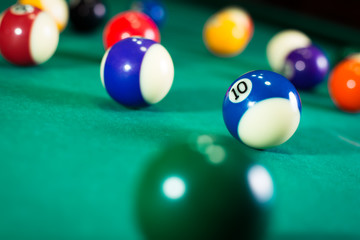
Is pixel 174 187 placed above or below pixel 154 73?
above

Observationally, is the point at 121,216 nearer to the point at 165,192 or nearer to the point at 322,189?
the point at 165,192

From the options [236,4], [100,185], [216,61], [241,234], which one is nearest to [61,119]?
[100,185]

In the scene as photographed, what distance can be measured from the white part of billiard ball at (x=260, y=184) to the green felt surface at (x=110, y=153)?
0.69 feet

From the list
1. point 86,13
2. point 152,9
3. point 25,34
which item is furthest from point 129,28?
point 152,9

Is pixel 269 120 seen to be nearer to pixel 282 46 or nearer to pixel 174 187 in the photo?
pixel 174 187

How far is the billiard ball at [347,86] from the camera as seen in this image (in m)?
3.88

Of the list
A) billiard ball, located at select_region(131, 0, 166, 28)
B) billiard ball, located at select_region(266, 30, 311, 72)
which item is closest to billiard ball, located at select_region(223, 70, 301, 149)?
billiard ball, located at select_region(266, 30, 311, 72)

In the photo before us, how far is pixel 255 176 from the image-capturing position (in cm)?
177

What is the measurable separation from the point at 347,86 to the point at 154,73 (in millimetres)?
1693

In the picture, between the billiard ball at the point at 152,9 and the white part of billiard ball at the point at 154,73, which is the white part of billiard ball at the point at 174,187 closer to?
the white part of billiard ball at the point at 154,73

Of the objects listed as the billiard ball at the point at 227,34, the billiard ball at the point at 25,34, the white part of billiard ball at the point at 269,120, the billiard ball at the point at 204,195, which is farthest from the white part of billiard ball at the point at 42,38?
the billiard ball at the point at 204,195

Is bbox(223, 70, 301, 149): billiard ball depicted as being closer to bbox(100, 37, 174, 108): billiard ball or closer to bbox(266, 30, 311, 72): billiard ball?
bbox(100, 37, 174, 108): billiard ball

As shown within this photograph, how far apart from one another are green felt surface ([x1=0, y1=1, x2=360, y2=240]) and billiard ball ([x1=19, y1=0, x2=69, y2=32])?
0.47m

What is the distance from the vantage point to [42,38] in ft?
12.4
